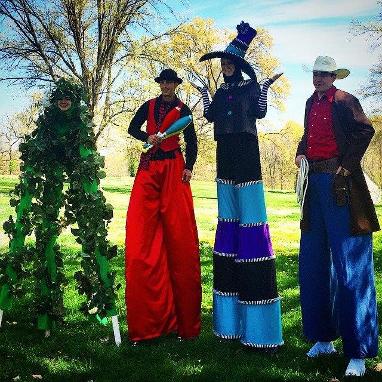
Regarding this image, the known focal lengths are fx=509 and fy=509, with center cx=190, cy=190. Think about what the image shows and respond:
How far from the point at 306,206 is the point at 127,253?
71.4 inches

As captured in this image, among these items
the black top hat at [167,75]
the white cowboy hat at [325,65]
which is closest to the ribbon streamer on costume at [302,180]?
the white cowboy hat at [325,65]

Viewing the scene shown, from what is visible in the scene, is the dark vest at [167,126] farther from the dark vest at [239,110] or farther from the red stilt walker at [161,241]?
the dark vest at [239,110]

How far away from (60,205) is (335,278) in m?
2.83

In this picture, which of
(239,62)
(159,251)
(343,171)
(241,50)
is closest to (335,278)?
(343,171)

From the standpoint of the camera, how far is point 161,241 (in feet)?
16.9

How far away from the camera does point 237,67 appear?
4.92 meters

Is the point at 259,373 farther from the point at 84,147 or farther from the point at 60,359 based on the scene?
the point at 84,147

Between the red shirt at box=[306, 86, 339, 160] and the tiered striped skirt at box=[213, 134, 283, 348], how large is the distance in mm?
574

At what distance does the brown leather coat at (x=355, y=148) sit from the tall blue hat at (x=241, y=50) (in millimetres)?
989

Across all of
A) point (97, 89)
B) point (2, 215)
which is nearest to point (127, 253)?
point (97, 89)

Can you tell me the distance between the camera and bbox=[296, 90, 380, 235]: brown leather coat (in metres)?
4.11

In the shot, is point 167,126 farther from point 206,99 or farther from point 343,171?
point 343,171

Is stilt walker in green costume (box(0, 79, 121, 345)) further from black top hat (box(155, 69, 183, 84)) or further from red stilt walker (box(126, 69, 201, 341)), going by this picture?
black top hat (box(155, 69, 183, 84))

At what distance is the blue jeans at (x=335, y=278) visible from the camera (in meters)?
4.10
